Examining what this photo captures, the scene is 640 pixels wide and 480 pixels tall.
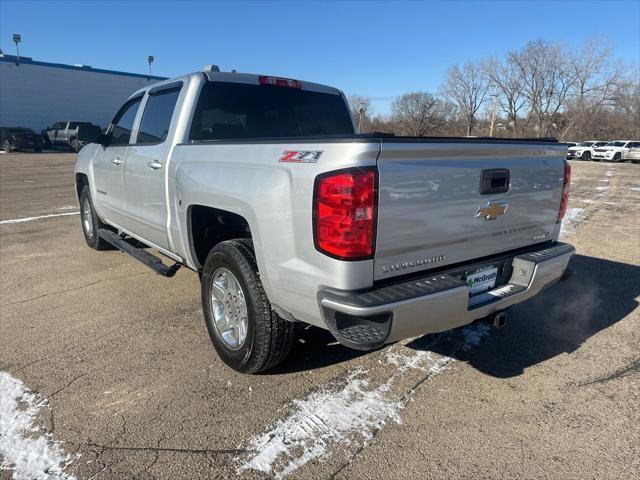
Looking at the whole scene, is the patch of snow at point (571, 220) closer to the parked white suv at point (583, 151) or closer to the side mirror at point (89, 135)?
the side mirror at point (89, 135)

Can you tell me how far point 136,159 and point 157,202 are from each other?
61cm

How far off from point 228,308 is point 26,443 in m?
1.36

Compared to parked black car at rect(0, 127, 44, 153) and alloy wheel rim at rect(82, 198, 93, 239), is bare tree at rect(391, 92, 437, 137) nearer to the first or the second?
parked black car at rect(0, 127, 44, 153)

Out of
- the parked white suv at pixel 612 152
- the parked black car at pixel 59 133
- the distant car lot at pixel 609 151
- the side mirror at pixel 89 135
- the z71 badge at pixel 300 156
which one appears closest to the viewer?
the z71 badge at pixel 300 156

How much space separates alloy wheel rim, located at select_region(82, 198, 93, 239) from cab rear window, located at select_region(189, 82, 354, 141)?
10.7ft

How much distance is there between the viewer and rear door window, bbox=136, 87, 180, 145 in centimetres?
395

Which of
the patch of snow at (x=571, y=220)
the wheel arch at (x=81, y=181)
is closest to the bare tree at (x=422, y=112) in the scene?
the patch of snow at (x=571, y=220)

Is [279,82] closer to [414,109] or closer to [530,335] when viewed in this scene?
[530,335]

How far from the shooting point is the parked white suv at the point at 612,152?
3522cm

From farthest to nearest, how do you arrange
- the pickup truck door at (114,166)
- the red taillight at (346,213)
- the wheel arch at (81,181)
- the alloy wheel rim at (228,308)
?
the wheel arch at (81,181)
the pickup truck door at (114,166)
the alloy wheel rim at (228,308)
the red taillight at (346,213)

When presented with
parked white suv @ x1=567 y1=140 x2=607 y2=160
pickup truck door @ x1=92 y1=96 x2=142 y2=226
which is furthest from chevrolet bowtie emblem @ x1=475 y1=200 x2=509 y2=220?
parked white suv @ x1=567 y1=140 x2=607 y2=160

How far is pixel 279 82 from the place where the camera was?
425 centimetres

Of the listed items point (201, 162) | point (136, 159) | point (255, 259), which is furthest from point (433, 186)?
point (136, 159)

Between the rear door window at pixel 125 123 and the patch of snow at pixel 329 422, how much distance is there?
3320 mm
